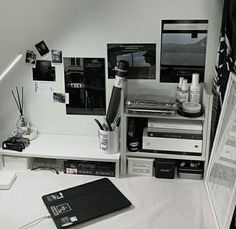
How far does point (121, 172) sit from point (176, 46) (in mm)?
656

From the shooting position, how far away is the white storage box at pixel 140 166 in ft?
5.32

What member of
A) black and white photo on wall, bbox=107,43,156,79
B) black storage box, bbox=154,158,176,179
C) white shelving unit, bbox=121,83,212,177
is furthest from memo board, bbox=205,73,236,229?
black and white photo on wall, bbox=107,43,156,79

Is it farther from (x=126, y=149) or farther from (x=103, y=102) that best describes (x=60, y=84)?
(x=126, y=149)

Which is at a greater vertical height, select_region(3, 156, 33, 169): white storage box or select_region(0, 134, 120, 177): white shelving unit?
select_region(0, 134, 120, 177): white shelving unit

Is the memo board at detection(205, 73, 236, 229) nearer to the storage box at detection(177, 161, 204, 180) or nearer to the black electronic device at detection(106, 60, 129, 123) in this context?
the storage box at detection(177, 161, 204, 180)

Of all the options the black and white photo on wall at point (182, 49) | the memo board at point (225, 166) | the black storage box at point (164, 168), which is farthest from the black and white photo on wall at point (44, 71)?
the memo board at point (225, 166)

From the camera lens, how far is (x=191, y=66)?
167cm

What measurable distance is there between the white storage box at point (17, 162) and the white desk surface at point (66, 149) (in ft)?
0.10

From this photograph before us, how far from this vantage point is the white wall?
5.25ft

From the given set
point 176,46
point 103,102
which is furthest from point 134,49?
point 103,102

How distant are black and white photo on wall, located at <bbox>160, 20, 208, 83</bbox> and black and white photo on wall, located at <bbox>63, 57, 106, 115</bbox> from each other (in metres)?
0.32

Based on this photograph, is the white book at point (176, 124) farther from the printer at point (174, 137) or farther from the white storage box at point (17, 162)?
the white storage box at point (17, 162)

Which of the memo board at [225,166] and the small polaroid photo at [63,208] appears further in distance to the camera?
the small polaroid photo at [63,208]

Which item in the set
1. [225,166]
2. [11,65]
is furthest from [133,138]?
[11,65]
